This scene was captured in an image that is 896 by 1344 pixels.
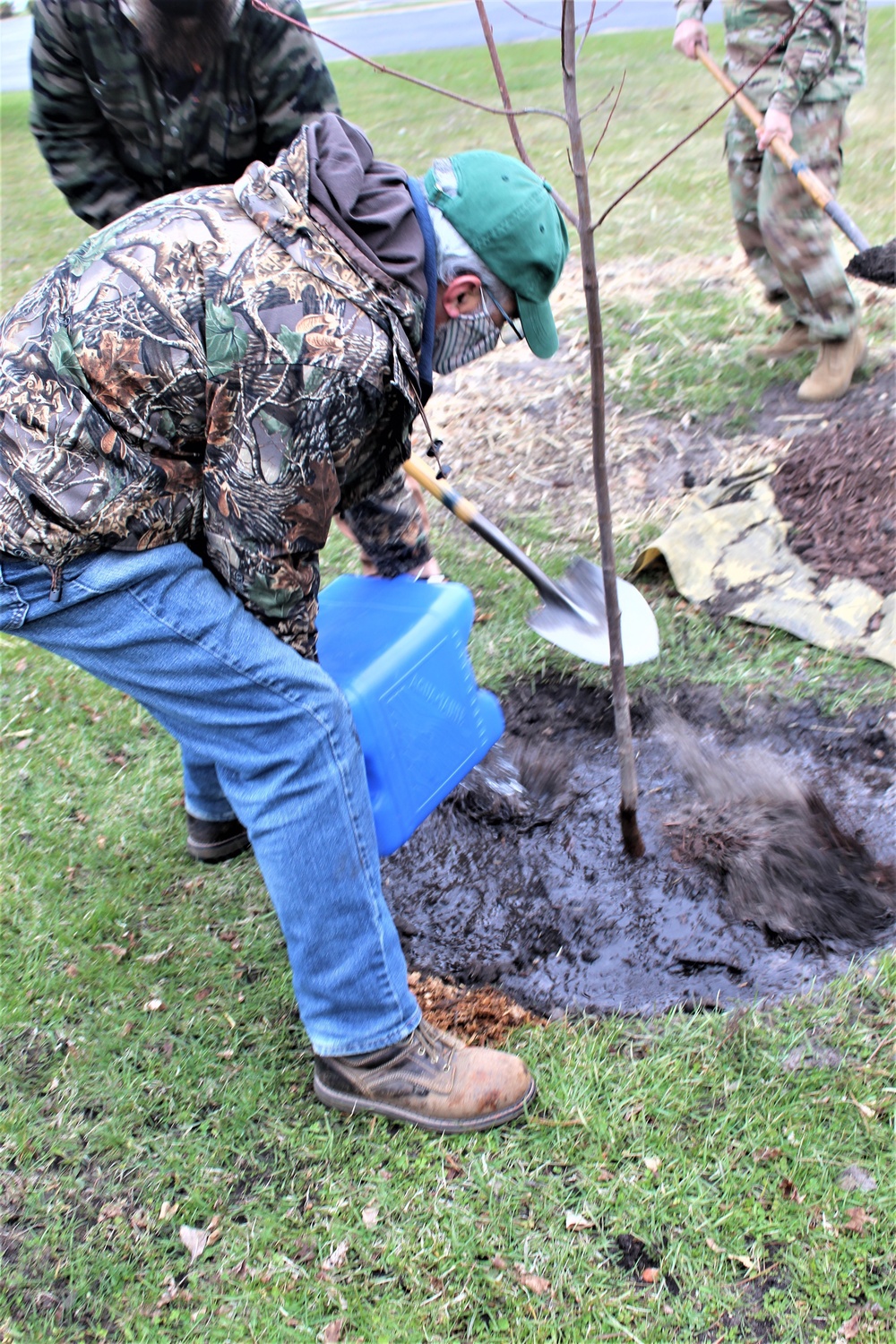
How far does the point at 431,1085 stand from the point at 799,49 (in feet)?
13.2

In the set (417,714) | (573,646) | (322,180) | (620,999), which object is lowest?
(620,999)

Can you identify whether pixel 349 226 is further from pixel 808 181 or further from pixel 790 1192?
pixel 808 181

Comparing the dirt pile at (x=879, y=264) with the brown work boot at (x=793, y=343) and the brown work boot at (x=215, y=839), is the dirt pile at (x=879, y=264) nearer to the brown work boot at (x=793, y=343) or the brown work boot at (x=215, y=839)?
the brown work boot at (x=793, y=343)

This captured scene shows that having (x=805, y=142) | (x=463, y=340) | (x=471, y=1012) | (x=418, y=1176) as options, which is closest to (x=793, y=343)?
(x=805, y=142)

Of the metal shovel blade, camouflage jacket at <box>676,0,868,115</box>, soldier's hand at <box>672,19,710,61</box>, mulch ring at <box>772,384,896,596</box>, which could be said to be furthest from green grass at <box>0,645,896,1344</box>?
soldier's hand at <box>672,19,710,61</box>

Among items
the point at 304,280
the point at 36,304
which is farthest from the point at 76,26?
the point at 304,280

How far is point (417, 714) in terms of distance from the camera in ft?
7.59

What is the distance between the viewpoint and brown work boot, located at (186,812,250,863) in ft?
9.33

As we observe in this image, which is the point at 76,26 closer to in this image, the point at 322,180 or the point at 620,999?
the point at 322,180

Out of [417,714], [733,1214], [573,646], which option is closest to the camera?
[733,1214]

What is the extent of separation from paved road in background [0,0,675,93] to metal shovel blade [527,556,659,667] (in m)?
10.6

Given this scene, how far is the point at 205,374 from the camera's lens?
5.36ft

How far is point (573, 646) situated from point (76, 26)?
212 centimetres

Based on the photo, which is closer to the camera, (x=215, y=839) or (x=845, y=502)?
(x=215, y=839)
